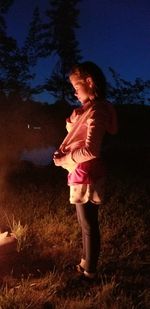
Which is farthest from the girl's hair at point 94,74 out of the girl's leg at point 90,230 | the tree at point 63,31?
the tree at point 63,31

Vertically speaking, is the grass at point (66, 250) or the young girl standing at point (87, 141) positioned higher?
the young girl standing at point (87, 141)

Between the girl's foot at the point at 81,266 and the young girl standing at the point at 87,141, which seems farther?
the girl's foot at the point at 81,266

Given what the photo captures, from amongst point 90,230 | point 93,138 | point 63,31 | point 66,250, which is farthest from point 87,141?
point 63,31

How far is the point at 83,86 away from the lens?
13.3 feet

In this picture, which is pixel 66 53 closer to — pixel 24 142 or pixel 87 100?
pixel 24 142

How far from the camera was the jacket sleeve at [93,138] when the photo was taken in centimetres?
388

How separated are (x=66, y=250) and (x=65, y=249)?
0.06 feet

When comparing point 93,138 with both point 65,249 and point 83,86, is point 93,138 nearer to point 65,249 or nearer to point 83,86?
point 83,86

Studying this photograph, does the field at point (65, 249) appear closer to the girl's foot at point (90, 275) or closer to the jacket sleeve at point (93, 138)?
the girl's foot at point (90, 275)

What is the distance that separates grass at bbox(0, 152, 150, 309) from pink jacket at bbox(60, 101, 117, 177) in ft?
3.51

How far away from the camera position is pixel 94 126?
388cm

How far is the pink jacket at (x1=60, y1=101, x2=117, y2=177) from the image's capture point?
12.8 feet

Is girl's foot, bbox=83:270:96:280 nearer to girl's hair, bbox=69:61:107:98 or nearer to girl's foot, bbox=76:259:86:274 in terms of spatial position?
girl's foot, bbox=76:259:86:274

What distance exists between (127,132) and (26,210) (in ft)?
54.1
